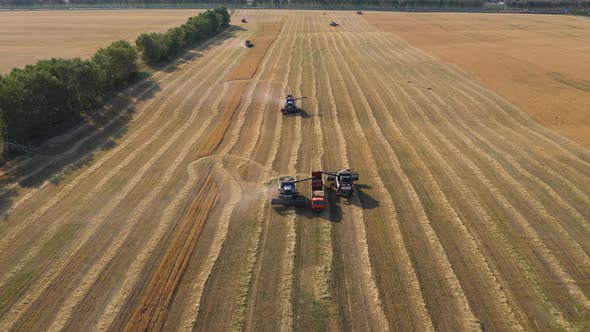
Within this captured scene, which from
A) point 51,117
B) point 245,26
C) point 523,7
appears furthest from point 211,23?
point 523,7

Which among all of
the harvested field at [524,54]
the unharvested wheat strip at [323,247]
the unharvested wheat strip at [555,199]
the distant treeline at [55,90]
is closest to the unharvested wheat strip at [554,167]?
the unharvested wheat strip at [555,199]

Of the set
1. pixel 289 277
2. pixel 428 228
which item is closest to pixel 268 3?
pixel 428 228

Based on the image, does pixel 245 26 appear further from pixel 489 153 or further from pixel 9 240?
pixel 9 240

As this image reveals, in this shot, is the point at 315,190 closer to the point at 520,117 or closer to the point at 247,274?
the point at 247,274

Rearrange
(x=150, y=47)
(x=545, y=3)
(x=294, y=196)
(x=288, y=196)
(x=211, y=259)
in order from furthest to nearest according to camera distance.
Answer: (x=545, y=3), (x=150, y=47), (x=294, y=196), (x=288, y=196), (x=211, y=259)

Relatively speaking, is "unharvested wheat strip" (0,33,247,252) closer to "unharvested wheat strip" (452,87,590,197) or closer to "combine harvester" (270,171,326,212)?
"combine harvester" (270,171,326,212)

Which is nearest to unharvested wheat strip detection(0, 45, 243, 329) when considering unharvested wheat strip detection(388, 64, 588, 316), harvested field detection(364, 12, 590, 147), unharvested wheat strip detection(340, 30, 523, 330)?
unharvested wheat strip detection(340, 30, 523, 330)
